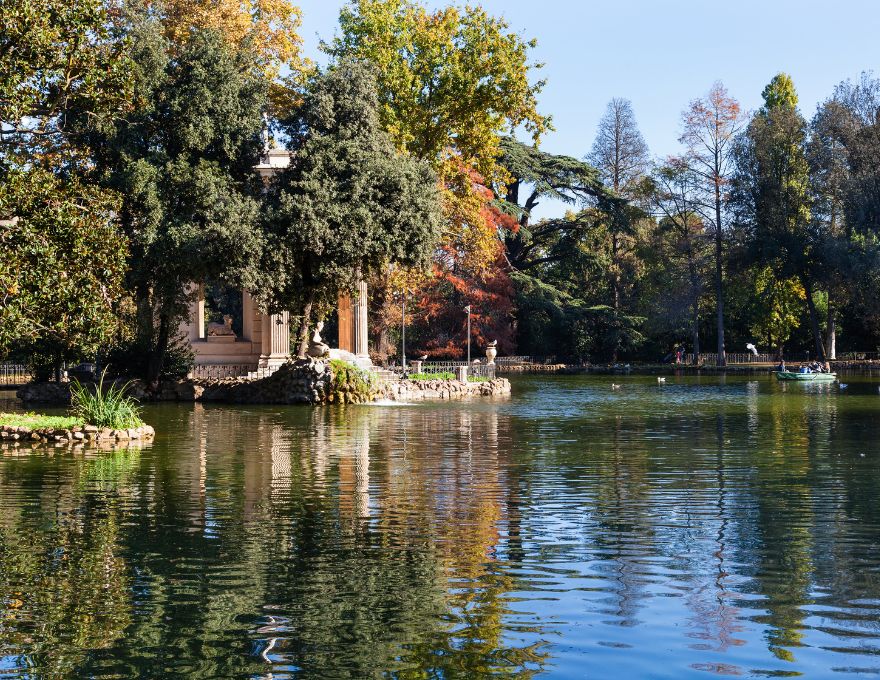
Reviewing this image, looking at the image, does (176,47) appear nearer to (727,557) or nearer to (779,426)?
(779,426)

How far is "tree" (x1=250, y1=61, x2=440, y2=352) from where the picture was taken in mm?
34906

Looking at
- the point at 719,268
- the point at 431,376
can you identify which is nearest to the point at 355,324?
the point at 431,376

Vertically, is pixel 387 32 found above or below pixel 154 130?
above

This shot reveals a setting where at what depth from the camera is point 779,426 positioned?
25734 mm

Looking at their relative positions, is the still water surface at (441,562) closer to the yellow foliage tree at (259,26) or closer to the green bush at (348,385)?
the green bush at (348,385)

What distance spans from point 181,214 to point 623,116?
5270cm

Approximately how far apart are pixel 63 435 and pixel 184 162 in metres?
16.0

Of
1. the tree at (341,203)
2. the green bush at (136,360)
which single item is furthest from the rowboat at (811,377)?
the green bush at (136,360)

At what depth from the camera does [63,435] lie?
2117cm

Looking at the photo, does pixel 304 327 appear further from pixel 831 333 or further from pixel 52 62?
pixel 831 333

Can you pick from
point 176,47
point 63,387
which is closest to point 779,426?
point 63,387

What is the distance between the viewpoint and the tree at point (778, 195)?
6438cm

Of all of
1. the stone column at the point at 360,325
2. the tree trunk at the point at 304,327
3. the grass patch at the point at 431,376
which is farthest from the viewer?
the stone column at the point at 360,325

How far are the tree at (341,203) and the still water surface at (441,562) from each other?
15.6 m
